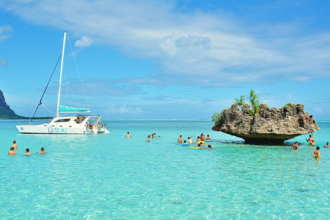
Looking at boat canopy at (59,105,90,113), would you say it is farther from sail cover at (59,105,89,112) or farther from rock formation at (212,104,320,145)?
rock formation at (212,104,320,145)

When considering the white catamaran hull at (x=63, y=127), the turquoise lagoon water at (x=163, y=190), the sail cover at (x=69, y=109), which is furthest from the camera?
the white catamaran hull at (x=63, y=127)

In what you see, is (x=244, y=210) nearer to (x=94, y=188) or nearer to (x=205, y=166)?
(x=94, y=188)

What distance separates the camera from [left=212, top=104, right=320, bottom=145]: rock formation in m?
26.2

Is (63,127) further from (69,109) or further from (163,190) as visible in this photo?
(163,190)

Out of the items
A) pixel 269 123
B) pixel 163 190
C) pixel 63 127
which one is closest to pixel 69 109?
pixel 63 127

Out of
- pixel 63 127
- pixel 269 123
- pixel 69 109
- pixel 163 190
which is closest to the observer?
pixel 163 190

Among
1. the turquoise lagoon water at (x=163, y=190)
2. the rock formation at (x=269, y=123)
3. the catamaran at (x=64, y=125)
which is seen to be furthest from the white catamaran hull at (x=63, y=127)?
the turquoise lagoon water at (x=163, y=190)

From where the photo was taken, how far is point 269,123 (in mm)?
26297

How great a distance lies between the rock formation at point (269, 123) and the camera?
26.2 m

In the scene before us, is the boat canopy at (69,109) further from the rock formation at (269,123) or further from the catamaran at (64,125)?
the rock formation at (269,123)

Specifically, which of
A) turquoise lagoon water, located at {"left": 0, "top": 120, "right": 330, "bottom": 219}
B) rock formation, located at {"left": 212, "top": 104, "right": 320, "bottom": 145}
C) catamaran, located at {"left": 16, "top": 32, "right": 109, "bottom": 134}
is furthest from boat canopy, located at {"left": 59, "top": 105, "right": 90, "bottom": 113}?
turquoise lagoon water, located at {"left": 0, "top": 120, "right": 330, "bottom": 219}

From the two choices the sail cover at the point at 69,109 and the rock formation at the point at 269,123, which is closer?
the rock formation at the point at 269,123

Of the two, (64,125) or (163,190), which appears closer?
Result: (163,190)

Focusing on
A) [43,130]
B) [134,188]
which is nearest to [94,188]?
[134,188]
